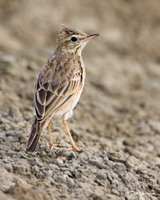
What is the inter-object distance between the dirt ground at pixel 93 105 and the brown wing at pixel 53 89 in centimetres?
66

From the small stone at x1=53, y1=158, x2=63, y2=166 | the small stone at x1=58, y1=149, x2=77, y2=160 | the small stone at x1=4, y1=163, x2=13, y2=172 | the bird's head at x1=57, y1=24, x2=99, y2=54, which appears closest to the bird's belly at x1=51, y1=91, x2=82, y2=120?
the small stone at x1=58, y1=149, x2=77, y2=160

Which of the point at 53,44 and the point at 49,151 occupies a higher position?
the point at 53,44

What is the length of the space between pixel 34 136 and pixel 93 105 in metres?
4.53

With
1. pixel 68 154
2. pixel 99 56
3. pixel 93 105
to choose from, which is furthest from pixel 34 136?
pixel 99 56

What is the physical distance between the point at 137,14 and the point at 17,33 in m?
5.10

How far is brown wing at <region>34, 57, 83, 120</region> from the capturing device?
632 centimetres

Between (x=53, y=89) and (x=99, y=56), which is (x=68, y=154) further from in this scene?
(x=99, y=56)

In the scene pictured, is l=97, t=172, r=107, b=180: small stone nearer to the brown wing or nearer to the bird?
the bird

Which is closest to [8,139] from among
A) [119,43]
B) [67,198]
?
[67,198]

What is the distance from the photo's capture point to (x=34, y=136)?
19.5 feet

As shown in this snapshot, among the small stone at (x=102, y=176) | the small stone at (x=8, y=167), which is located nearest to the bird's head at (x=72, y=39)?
the small stone at (x=102, y=176)

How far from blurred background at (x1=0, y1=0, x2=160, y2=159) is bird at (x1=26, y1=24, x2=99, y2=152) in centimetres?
151

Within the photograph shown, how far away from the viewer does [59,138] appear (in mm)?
7340

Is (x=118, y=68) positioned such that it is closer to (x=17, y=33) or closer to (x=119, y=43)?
(x=119, y=43)
